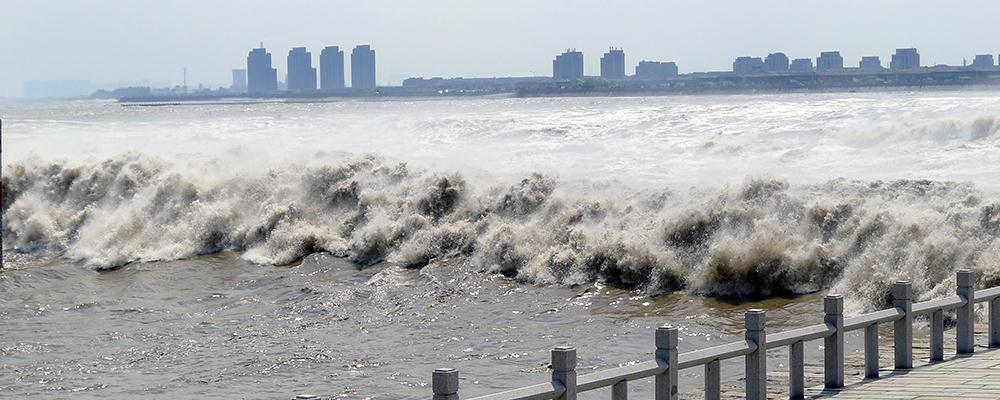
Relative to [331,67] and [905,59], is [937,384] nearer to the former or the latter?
[905,59]

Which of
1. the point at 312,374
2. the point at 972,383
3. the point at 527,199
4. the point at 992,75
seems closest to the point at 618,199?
the point at 527,199

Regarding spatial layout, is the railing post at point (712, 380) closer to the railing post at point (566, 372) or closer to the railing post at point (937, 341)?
the railing post at point (566, 372)

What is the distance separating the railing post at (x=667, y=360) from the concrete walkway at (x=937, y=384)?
1750 millimetres

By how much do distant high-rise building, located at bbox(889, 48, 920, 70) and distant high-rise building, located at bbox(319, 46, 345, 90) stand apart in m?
85.6

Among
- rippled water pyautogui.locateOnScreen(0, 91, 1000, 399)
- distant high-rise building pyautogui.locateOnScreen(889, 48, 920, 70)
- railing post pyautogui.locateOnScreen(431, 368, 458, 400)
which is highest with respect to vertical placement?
distant high-rise building pyautogui.locateOnScreen(889, 48, 920, 70)

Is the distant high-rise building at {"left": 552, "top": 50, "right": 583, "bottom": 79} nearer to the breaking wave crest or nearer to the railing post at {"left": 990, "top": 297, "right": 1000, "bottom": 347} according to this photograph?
the breaking wave crest

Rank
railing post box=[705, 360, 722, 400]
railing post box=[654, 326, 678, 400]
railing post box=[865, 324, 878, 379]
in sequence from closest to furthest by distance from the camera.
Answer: railing post box=[654, 326, 678, 400], railing post box=[705, 360, 722, 400], railing post box=[865, 324, 878, 379]

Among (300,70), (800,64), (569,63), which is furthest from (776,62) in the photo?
(300,70)

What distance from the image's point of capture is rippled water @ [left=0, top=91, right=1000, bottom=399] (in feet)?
58.2

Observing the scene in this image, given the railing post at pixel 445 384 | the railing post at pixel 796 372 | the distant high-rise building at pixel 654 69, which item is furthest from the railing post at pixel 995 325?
the distant high-rise building at pixel 654 69

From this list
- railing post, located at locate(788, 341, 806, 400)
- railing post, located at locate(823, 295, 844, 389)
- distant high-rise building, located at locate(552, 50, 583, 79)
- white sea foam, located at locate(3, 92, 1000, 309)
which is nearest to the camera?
railing post, located at locate(788, 341, 806, 400)

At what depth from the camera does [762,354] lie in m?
10.1

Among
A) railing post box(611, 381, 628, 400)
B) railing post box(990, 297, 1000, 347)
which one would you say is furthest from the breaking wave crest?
railing post box(611, 381, 628, 400)

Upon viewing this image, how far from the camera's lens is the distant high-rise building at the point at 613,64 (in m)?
142
